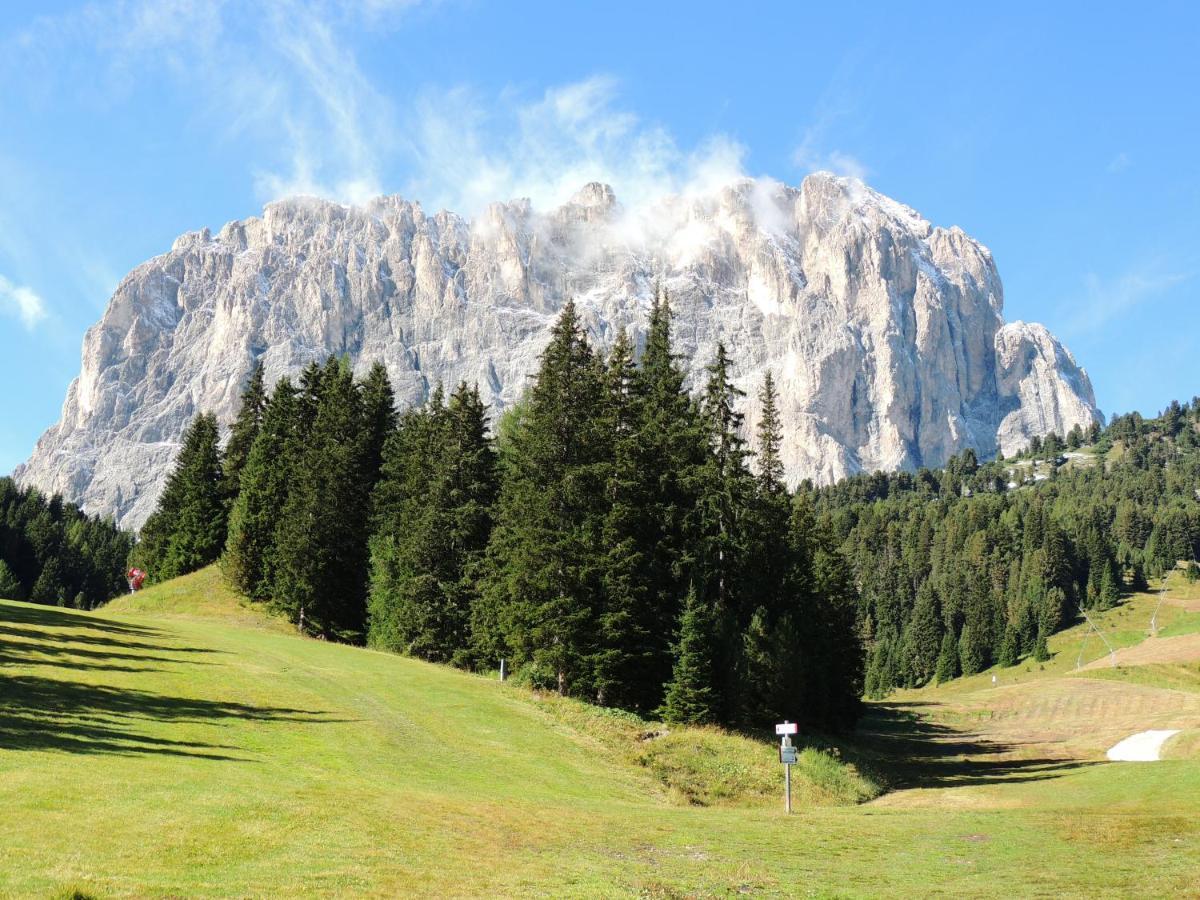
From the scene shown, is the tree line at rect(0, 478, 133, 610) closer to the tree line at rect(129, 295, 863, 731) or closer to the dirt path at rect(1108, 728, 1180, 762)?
the tree line at rect(129, 295, 863, 731)

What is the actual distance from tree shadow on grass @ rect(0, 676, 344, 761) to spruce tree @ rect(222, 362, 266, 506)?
4573 centimetres

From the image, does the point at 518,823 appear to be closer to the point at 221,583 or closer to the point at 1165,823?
the point at 1165,823

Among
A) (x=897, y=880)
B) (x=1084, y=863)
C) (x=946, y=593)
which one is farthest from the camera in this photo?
(x=946, y=593)

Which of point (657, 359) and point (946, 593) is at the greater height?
point (657, 359)

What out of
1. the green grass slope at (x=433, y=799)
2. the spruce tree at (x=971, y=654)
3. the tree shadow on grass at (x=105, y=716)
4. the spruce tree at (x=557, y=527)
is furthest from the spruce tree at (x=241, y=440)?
the spruce tree at (x=971, y=654)

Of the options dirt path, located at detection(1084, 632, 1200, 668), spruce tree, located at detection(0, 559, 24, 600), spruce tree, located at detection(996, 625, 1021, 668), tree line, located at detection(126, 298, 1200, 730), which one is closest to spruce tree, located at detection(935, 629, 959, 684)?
spruce tree, located at detection(996, 625, 1021, 668)

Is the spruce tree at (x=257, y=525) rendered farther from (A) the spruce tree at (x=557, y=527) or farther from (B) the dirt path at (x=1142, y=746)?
(B) the dirt path at (x=1142, y=746)

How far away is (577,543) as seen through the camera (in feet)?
148

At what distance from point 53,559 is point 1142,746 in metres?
127

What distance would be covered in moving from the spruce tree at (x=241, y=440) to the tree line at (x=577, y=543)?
4.15m

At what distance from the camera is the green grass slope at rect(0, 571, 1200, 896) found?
1628cm

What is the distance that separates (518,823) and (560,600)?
2230cm

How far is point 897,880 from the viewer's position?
19.9 m

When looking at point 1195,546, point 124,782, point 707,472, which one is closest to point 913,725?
point 707,472
